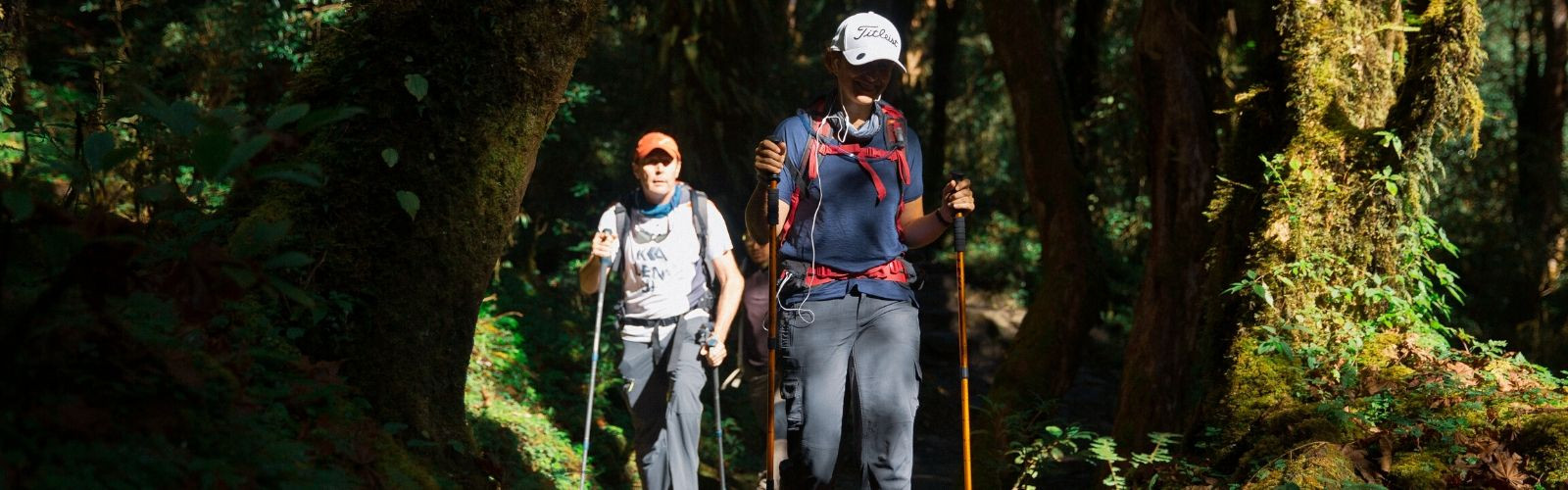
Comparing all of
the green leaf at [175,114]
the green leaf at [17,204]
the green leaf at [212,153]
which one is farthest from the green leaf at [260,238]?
the green leaf at [17,204]

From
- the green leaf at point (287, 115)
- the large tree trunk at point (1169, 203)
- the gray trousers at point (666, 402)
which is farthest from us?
the large tree trunk at point (1169, 203)

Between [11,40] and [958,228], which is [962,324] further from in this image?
[11,40]

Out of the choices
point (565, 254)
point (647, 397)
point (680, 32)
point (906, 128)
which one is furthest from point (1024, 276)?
point (906, 128)

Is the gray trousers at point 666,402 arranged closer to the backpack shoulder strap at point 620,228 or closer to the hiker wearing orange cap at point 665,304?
the hiker wearing orange cap at point 665,304

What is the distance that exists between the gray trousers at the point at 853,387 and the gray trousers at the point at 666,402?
7.24ft

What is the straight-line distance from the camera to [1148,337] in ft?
29.2

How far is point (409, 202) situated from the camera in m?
5.05

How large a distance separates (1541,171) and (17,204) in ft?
66.8

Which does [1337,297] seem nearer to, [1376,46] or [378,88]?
[1376,46]

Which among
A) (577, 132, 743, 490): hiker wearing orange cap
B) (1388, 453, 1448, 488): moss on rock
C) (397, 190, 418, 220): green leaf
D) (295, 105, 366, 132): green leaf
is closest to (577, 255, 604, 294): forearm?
(577, 132, 743, 490): hiker wearing orange cap

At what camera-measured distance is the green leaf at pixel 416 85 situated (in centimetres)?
507

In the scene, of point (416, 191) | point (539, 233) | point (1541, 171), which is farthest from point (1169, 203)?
point (1541, 171)

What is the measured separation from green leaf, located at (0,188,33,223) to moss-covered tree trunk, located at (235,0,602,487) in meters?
1.81

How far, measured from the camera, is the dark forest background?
135 inches
